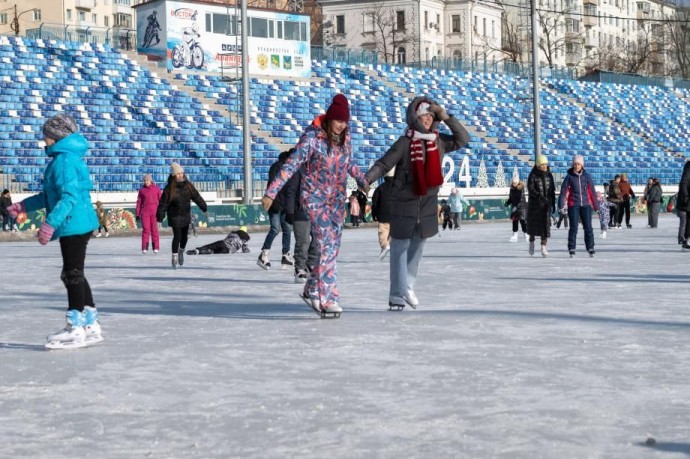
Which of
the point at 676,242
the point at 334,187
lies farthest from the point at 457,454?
the point at 676,242

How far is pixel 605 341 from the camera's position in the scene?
28.8 feet

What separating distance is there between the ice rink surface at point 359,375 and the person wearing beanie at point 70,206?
27cm

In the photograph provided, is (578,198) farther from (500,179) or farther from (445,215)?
(500,179)

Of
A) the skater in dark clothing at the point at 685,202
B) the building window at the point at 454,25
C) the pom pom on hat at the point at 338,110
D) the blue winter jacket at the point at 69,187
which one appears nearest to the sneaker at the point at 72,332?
the blue winter jacket at the point at 69,187

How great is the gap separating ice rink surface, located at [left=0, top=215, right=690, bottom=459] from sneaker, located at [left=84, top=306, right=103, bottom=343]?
0.34ft

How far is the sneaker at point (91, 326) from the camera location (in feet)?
29.5

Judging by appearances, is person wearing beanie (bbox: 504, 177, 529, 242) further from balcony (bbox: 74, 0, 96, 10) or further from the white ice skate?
balcony (bbox: 74, 0, 96, 10)

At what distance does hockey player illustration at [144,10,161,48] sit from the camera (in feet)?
163

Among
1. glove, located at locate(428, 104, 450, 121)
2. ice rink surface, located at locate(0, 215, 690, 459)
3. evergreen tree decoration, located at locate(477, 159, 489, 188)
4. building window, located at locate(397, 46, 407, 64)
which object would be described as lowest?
ice rink surface, located at locate(0, 215, 690, 459)

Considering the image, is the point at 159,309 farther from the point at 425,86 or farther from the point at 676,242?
the point at 425,86

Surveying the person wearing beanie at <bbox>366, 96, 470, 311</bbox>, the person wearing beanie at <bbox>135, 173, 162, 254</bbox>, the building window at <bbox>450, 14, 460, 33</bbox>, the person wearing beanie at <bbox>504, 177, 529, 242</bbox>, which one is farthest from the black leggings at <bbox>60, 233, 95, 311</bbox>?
the building window at <bbox>450, 14, 460, 33</bbox>

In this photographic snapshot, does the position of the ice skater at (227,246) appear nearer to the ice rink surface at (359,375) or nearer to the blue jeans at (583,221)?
the blue jeans at (583,221)

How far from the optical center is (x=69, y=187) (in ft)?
28.2

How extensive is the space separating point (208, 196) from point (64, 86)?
305 inches
